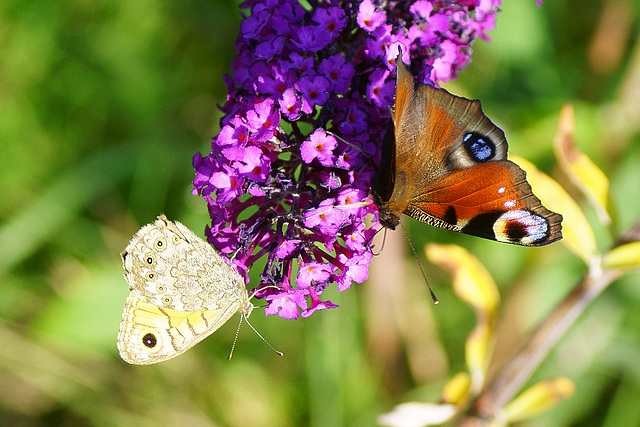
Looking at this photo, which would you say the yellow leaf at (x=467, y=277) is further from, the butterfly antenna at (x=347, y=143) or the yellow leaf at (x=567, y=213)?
the butterfly antenna at (x=347, y=143)

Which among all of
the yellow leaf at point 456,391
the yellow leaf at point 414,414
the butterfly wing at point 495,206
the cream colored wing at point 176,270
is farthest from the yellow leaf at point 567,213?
the cream colored wing at point 176,270

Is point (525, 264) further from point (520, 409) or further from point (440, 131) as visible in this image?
point (440, 131)

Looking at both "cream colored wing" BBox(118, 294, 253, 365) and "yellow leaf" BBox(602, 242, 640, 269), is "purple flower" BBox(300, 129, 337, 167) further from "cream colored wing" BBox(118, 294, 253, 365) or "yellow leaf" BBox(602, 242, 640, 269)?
"yellow leaf" BBox(602, 242, 640, 269)

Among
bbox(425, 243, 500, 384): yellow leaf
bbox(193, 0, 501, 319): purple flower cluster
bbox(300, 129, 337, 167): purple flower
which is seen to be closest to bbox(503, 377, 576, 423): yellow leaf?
bbox(425, 243, 500, 384): yellow leaf

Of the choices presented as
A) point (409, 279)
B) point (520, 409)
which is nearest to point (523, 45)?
point (409, 279)

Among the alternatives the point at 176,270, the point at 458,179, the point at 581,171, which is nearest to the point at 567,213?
the point at 581,171

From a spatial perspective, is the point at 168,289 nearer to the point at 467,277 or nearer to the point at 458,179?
the point at 458,179
